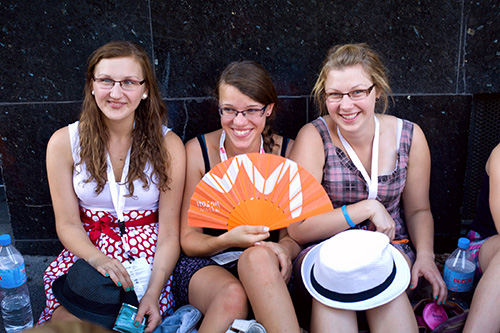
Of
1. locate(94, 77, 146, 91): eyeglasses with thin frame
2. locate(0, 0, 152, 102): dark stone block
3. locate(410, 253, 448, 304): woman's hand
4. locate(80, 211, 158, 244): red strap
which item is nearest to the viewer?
locate(410, 253, 448, 304): woman's hand

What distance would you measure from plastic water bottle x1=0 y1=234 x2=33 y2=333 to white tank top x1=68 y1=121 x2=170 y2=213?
0.54 meters

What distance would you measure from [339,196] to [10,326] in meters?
2.36

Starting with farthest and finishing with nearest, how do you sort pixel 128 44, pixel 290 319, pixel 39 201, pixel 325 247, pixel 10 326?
pixel 39 201, pixel 10 326, pixel 128 44, pixel 325 247, pixel 290 319

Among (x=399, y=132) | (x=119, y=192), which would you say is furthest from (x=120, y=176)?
(x=399, y=132)

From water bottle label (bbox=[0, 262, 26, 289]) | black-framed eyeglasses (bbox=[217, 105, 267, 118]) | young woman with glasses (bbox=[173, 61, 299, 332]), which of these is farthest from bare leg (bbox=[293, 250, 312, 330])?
water bottle label (bbox=[0, 262, 26, 289])

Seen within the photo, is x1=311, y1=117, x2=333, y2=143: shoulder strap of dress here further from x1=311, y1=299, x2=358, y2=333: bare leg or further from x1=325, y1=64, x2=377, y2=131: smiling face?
x1=311, y1=299, x2=358, y2=333: bare leg

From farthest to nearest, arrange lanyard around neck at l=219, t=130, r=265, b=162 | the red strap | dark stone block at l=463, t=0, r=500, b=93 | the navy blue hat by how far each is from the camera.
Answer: dark stone block at l=463, t=0, r=500, b=93, lanyard around neck at l=219, t=130, r=265, b=162, the red strap, the navy blue hat

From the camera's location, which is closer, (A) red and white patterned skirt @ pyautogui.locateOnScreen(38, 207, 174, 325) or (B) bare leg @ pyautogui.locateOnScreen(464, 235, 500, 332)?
(B) bare leg @ pyautogui.locateOnScreen(464, 235, 500, 332)

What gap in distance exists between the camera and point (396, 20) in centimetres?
343

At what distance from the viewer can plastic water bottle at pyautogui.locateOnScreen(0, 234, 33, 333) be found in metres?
2.93

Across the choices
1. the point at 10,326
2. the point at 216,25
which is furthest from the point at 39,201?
the point at 216,25

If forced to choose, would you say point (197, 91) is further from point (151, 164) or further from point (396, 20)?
point (396, 20)

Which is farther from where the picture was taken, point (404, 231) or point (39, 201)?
point (39, 201)

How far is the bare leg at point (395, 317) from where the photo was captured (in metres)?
2.42
